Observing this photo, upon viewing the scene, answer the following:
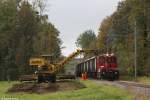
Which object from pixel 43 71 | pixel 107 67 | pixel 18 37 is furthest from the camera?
pixel 18 37

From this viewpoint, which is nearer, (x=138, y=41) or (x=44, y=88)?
(x=44, y=88)

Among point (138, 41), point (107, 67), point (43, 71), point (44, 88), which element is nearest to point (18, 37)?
point (138, 41)

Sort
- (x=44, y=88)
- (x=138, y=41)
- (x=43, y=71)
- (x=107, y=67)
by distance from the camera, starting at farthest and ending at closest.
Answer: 1. (x=138, y=41)
2. (x=107, y=67)
3. (x=43, y=71)
4. (x=44, y=88)

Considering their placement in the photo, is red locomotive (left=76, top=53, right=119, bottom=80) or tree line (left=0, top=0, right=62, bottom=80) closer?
red locomotive (left=76, top=53, right=119, bottom=80)

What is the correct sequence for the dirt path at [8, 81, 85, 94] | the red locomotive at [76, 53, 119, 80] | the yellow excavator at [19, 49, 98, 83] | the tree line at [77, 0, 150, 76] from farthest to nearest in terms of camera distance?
the tree line at [77, 0, 150, 76], the red locomotive at [76, 53, 119, 80], the yellow excavator at [19, 49, 98, 83], the dirt path at [8, 81, 85, 94]

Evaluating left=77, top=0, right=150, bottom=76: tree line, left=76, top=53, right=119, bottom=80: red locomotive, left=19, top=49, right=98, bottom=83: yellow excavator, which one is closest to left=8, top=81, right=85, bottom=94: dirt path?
left=19, top=49, right=98, bottom=83: yellow excavator

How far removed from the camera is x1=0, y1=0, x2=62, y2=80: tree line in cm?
9075

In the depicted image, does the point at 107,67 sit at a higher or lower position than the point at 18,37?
lower

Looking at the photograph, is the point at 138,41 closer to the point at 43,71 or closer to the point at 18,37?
the point at 18,37

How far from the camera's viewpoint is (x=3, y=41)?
304 ft

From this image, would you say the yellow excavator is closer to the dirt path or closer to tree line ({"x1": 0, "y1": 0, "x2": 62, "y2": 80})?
the dirt path

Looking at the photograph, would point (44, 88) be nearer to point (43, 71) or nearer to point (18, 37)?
point (43, 71)

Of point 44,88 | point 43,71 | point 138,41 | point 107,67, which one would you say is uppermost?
point 138,41

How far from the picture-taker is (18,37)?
9481 cm
